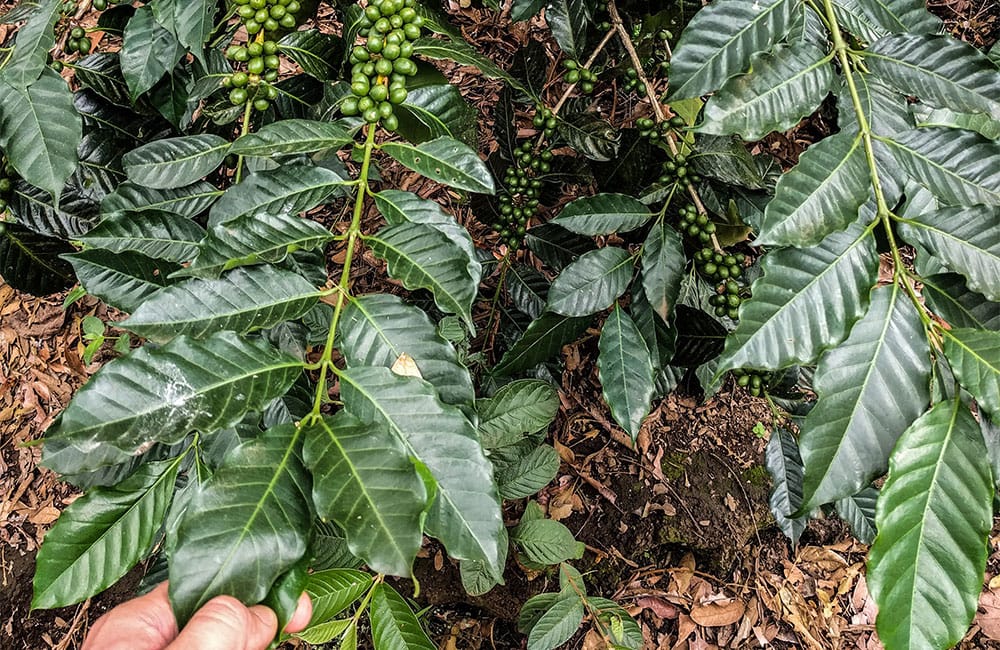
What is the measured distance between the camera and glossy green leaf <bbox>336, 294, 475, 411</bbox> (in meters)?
0.94

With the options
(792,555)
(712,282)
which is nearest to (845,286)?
(712,282)

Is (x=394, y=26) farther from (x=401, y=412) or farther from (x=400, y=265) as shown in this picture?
(x=401, y=412)

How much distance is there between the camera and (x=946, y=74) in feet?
3.31

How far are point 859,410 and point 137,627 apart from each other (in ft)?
3.32

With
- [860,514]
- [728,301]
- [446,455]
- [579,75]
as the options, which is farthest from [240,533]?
[860,514]

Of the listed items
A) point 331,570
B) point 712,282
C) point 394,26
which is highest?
point 394,26

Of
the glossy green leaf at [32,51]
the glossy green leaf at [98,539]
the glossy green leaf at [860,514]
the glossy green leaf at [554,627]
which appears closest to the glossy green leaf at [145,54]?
the glossy green leaf at [32,51]

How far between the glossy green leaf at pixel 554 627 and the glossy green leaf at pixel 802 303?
125cm

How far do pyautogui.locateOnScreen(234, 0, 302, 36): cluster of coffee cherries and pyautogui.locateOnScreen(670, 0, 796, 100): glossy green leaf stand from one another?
76 centimetres

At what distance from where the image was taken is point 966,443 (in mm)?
787

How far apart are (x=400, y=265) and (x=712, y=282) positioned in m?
0.91

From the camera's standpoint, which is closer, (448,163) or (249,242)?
(249,242)

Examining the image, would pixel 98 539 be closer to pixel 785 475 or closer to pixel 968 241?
pixel 968 241

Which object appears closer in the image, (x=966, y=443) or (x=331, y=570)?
(x=966, y=443)
